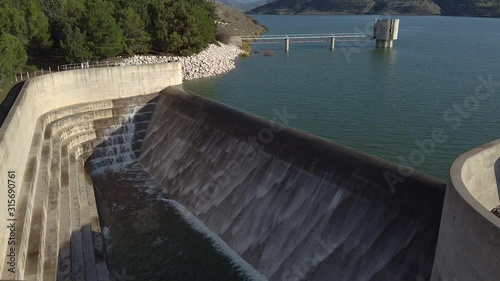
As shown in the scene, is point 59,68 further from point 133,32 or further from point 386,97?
point 386,97

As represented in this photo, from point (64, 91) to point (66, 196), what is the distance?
484 inches

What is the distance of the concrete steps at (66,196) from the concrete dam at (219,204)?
7 centimetres

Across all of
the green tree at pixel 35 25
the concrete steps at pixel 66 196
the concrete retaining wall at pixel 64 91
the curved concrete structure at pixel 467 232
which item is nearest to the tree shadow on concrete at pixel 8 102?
the concrete retaining wall at pixel 64 91

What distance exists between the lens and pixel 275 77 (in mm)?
51281

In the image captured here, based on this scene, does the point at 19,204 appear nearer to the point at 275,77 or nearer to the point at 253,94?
the point at 253,94

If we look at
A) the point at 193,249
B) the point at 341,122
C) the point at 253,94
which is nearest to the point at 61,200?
the point at 193,249

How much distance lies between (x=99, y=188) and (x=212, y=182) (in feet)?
26.9

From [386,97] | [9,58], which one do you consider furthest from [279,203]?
[386,97]

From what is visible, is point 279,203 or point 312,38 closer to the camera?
point 279,203

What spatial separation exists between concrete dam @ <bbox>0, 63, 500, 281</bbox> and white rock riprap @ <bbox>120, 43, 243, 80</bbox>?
20.4m

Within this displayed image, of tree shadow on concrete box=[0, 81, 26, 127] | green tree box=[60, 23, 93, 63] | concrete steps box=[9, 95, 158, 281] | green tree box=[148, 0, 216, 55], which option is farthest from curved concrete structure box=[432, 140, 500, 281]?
green tree box=[148, 0, 216, 55]

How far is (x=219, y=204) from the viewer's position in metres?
20.7

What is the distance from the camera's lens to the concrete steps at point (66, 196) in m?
14.2

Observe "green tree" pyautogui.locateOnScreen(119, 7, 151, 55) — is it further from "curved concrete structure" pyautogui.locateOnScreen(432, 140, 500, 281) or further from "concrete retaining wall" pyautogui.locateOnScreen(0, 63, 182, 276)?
"curved concrete structure" pyautogui.locateOnScreen(432, 140, 500, 281)
